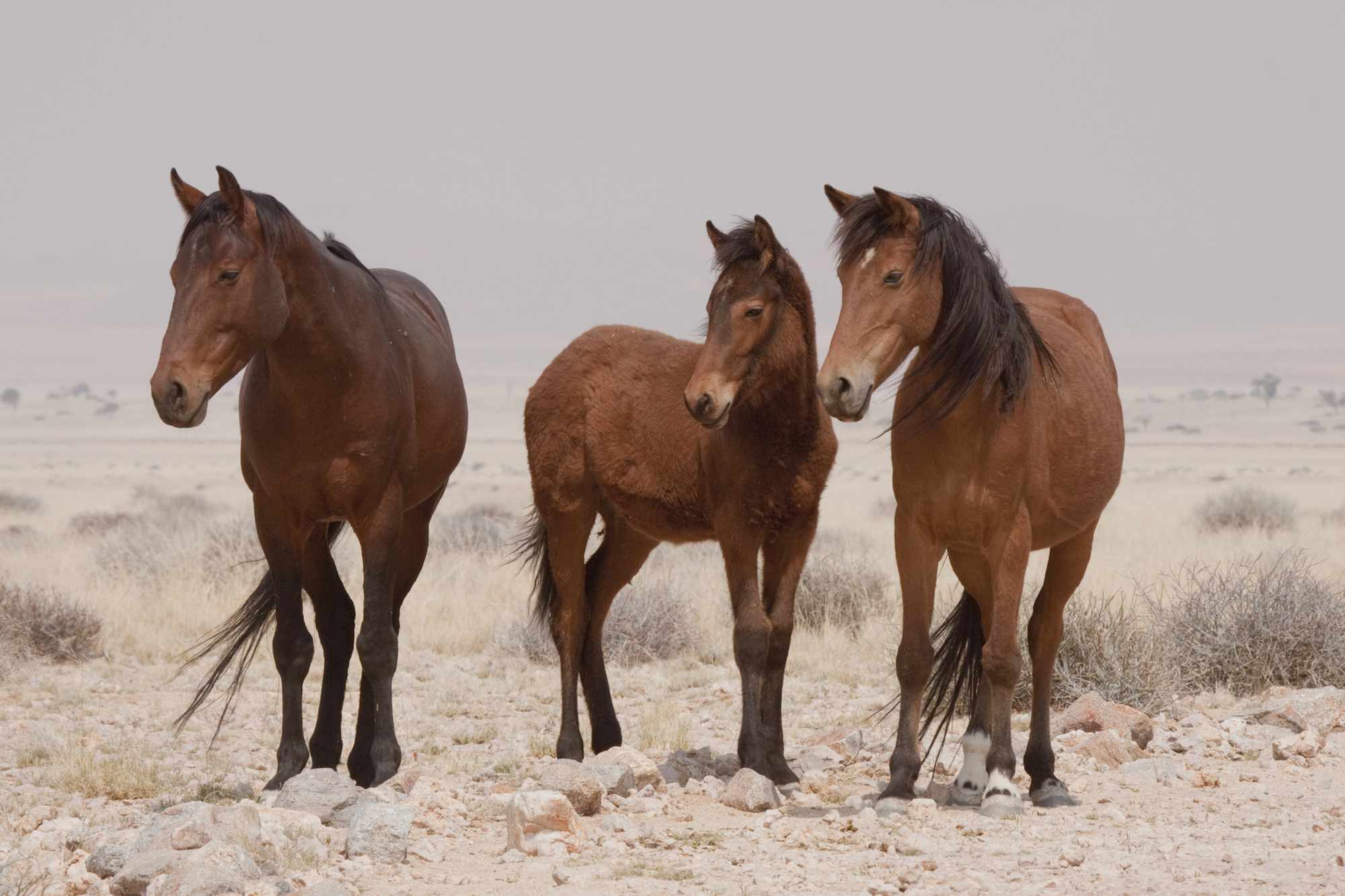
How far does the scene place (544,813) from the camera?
5.45 meters

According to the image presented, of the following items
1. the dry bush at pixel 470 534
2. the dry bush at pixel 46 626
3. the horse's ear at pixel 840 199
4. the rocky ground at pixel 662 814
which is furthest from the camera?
the dry bush at pixel 470 534

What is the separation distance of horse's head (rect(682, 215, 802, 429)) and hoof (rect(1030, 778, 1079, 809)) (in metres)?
2.07

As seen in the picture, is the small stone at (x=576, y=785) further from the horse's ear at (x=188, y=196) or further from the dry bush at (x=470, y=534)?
the dry bush at (x=470, y=534)

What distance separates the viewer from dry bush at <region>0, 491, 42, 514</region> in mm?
26422

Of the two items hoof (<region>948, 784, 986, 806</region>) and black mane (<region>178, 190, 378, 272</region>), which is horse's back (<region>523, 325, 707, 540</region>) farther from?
hoof (<region>948, 784, 986, 806</region>)

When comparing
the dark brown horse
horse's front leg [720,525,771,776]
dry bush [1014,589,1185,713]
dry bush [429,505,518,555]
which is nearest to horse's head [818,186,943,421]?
horse's front leg [720,525,771,776]

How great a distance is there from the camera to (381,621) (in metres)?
6.58

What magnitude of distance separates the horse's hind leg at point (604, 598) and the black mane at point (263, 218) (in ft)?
7.58

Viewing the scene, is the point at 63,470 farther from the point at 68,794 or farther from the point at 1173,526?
the point at 68,794

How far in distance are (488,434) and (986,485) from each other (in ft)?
195

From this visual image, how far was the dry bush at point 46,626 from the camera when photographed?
1032 cm

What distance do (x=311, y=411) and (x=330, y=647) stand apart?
1.28 metres

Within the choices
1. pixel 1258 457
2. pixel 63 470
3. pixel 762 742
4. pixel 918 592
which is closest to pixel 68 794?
pixel 762 742

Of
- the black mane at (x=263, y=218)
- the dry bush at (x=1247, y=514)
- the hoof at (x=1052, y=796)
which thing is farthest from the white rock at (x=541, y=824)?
the dry bush at (x=1247, y=514)
